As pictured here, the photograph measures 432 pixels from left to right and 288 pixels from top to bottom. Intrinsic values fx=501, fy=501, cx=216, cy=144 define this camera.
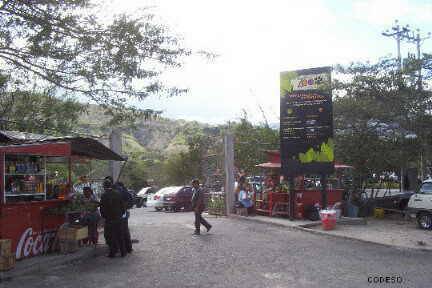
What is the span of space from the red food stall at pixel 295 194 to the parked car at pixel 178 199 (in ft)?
24.3

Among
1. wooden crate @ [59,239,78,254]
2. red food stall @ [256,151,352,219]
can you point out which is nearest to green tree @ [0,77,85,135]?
wooden crate @ [59,239,78,254]

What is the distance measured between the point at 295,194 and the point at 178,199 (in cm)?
1046

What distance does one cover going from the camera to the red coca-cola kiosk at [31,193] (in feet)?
31.3

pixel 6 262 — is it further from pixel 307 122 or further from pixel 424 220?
pixel 424 220

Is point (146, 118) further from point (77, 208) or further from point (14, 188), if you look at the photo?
point (14, 188)

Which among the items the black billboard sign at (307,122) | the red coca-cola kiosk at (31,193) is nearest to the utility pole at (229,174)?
the black billboard sign at (307,122)

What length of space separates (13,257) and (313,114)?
11.1m

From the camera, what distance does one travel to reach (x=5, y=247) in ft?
28.7

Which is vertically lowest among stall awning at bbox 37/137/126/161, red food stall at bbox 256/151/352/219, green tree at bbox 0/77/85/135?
red food stall at bbox 256/151/352/219

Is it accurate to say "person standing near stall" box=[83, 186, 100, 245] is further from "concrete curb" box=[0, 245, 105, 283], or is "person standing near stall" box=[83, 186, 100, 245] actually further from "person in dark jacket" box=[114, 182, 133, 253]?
"person in dark jacket" box=[114, 182, 133, 253]

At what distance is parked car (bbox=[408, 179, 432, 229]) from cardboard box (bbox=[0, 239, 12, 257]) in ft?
37.4

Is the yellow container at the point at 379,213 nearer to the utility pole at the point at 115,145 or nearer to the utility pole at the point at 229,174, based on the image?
the utility pole at the point at 229,174

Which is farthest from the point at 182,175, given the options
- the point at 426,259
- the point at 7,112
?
the point at 426,259

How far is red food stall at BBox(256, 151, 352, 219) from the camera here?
1781 cm
